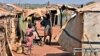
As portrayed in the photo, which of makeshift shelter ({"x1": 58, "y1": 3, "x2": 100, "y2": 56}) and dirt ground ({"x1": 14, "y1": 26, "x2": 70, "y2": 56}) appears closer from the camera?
makeshift shelter ({"x1": 58, "y1": 3, "x2": 100, "y2": 56})

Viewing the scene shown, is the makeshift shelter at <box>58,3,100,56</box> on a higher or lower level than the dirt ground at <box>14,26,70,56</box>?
higher

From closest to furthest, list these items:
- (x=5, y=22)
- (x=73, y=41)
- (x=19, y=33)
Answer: (x=73, y=41) → (x=5, y=22) → (x=19, y=33)

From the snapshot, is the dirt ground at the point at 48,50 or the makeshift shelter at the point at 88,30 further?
the dirt ground at the point at 48,50

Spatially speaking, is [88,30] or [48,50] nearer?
[88,30]

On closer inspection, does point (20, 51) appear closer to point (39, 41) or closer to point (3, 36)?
point (39, 41)

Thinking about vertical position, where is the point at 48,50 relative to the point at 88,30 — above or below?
below

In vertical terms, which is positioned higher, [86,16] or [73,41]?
[86,16]

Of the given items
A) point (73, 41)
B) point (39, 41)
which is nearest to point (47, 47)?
point (39, 41)

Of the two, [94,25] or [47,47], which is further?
[47,47]

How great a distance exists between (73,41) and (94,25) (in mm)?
1284

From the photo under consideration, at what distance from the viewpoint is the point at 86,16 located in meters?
13.8

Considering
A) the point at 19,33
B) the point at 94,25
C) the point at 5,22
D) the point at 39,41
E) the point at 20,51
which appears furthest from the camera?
the point at 39,41

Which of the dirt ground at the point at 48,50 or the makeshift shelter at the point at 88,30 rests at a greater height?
the makeshift shelter at the point at 88,30

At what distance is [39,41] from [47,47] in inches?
62.3
